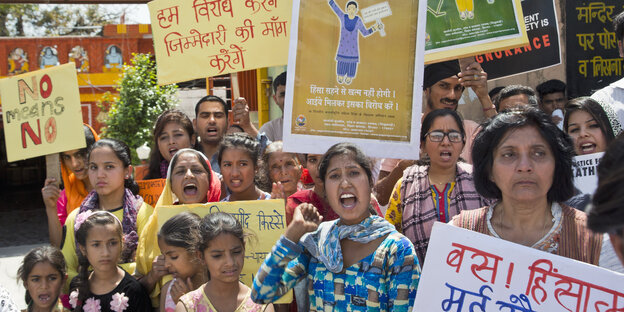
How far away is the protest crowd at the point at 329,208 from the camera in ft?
7.43

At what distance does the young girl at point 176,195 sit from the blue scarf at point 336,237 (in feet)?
4.13

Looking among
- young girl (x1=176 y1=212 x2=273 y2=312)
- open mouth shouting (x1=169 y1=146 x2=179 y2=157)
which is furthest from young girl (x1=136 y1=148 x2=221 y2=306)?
open mouth shouting (x1=169 y1=146 x2=179 y2=157)

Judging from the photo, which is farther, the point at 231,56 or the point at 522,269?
the point at 231,56

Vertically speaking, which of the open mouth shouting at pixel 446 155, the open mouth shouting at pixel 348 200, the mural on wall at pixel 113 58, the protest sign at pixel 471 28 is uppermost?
the mural on wall at pixel 113 58

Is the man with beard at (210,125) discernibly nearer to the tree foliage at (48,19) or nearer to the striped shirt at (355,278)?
the striped shirt at (355,278)

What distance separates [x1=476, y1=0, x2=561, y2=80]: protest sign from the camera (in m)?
5.10

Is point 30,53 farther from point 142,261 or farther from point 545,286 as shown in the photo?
point 545,286

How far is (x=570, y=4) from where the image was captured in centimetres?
581

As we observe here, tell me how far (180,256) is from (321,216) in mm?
1057

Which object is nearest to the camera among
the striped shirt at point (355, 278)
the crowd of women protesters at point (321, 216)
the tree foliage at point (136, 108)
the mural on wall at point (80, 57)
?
the crowd of women protesters at point (321, 216)

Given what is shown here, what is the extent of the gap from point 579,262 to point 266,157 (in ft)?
7.69

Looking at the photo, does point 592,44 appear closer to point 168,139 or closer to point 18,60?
point 168,139

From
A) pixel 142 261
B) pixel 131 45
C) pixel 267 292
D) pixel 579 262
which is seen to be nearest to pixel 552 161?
pixel 579 262

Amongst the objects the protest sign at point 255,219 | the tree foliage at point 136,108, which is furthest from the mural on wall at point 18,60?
the protest sign at point 255,219
